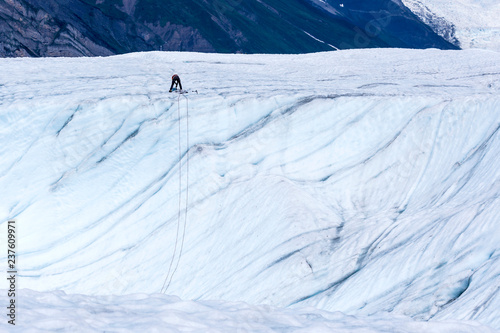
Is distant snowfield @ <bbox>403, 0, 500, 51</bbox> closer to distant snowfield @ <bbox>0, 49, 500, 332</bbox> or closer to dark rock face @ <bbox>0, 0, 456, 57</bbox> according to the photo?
dark rock face @ <bbox>0, 0, 456, 57</bbox>

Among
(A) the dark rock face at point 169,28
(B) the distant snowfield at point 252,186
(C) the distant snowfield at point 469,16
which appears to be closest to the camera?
(B) the distant snowfield at point 252,186

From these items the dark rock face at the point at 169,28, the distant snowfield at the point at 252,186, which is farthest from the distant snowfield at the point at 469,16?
the distant snowfield at the point at 252,186

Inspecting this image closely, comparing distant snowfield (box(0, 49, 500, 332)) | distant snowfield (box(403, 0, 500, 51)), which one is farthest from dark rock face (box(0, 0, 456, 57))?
distant snowfield (box(0, 49, 500, 332))

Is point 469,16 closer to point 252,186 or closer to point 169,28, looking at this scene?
point 169,28

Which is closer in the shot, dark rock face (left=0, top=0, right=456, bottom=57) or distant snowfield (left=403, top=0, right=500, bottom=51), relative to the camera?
dark rock face (left=0, top=0, right=456, bottom=57)

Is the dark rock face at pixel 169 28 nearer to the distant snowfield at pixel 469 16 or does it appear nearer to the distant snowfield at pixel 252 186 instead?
the distant snowfield at pixel 469 16

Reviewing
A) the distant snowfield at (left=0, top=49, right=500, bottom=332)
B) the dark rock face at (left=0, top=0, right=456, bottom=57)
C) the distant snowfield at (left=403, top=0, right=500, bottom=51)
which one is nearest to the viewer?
the distant snowfield at (left=0, top=49, right=500, bottom=332)
